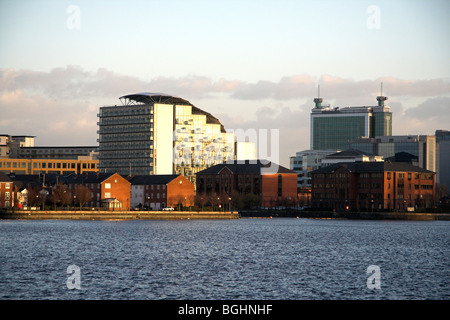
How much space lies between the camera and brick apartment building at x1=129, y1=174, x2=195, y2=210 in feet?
618

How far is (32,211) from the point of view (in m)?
144

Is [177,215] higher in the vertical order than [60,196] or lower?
lower

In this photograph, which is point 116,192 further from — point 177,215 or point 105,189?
point 177,215

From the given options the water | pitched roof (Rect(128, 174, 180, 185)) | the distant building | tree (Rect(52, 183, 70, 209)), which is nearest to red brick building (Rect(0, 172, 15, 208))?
tree (Rect(52, 183, 70, 209))

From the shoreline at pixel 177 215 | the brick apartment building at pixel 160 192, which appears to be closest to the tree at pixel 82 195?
the shoreline at pixel 177 215

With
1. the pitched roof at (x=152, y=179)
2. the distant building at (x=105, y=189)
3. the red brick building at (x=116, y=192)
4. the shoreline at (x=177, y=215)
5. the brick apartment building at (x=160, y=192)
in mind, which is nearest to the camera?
the shoreline at (x=177, y=215)

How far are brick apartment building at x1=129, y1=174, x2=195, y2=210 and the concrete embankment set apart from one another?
15.0 m

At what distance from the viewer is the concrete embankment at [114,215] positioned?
143 meters

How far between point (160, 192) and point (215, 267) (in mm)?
126394

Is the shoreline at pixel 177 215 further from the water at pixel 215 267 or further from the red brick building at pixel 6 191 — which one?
the water at pixel 215 267

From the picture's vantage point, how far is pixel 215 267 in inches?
2499

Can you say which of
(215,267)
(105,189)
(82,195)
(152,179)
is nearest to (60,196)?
(82,195)

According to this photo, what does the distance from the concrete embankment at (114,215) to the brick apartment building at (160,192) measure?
15035 mm
